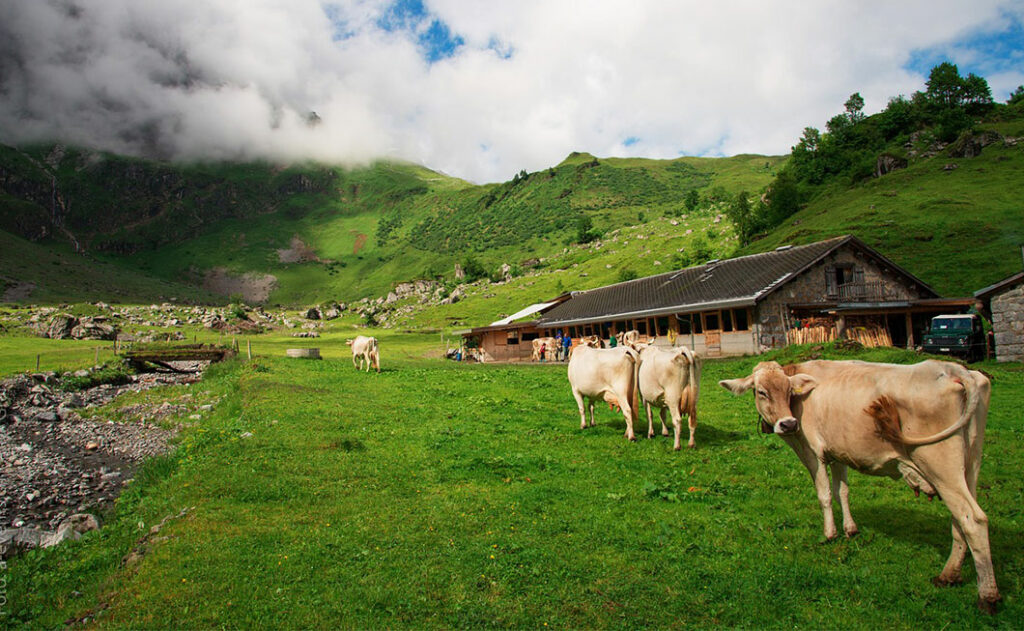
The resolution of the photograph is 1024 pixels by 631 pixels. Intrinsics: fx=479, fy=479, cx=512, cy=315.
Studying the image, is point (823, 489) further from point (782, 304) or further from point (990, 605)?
point (782, 304)

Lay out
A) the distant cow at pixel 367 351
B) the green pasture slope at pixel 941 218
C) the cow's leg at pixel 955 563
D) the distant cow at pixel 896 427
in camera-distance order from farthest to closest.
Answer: the green pasture slope at pixel 941 218 → the distant cow at pixel 367 351 → the cow's leg at pixel 955 563 → the distant cow at pixel 896 427

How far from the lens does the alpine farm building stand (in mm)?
28016

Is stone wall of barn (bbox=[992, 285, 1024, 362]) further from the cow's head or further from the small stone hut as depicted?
the cow's head

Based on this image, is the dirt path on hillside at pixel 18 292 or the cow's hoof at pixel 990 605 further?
the dirt path on hillside at pixel 18 292

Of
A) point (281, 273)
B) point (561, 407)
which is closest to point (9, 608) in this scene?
point (561, 407)

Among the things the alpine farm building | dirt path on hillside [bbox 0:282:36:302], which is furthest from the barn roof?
dirt path on hillside [bbox 0:282:36:302]

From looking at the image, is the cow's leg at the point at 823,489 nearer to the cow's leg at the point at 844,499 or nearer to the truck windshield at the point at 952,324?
the cow's leg at the point at 844,499

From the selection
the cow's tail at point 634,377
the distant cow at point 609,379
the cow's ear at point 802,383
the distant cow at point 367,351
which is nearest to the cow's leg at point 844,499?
the cow's ear at point 802,383

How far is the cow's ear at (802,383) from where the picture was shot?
19.6 ft

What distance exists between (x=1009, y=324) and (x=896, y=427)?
85.6 ft

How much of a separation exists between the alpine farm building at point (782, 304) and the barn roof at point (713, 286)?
0.08 meters

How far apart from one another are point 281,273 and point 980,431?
697ft

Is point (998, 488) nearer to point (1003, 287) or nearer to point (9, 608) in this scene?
point (9, 608)

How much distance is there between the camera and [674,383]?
1088 cm
